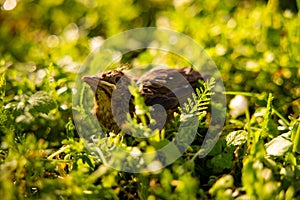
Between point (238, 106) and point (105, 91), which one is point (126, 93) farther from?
point (238, 106)

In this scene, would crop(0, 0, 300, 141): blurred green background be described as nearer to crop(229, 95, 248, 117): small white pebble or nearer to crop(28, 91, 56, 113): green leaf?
crop(28, 91, 56, 113): green leaf

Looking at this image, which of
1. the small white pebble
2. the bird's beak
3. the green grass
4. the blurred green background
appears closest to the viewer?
the green grass

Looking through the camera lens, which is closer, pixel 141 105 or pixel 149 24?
pixel 141 105

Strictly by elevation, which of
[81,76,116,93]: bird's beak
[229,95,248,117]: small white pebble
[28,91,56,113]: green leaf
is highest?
[81,76,116,93]: bird's beak

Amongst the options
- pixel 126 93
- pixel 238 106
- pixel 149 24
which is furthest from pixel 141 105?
pixel 149 24

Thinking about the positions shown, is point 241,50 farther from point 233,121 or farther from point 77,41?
point 77,41

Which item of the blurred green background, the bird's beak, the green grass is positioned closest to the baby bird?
the bird's beak

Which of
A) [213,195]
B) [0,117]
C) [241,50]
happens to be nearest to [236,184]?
[213,195]
